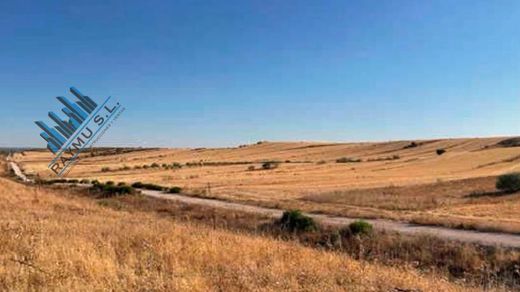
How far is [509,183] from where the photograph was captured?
44312mm

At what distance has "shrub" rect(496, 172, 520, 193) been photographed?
43.6 metres

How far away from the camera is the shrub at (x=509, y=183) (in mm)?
43625

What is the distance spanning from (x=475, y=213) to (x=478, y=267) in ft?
53.6

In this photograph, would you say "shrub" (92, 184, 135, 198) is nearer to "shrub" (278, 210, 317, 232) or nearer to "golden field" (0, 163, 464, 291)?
"shrub" (278, 210, 317, 232)

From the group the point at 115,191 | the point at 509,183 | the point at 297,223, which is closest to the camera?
the point at 297,223

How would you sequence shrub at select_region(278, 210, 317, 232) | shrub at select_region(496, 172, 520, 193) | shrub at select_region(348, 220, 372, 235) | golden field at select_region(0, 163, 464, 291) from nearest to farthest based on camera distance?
golden field at select_region(0, 163, 464, 291) → shrub at select_region(348, 220, 372, 235) → shrub at select_region(278, 210, 317, 232) → shrub at select_region(496, 172, 520, 193)

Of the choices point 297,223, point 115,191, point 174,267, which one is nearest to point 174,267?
point 174,267

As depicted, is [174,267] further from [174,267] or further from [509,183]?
[509,183]

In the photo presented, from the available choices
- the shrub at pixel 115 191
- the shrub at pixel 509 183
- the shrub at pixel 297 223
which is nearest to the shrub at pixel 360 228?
the shrub at pixel 297 223

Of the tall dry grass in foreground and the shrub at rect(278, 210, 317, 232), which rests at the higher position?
the tall dry grass in foreground

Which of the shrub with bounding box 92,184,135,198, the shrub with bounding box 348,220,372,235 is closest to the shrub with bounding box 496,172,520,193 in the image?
the shrub with bounding box 348,220,372,235

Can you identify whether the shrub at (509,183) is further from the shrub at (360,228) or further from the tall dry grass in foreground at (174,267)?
the tall dry grass in foreground at (174,267)

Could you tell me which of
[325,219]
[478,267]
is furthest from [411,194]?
[478,267]

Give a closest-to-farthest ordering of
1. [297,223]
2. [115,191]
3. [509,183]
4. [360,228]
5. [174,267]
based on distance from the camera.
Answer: [174,267] → [360,228] → [297,223] → [509,183] → [115,191]
